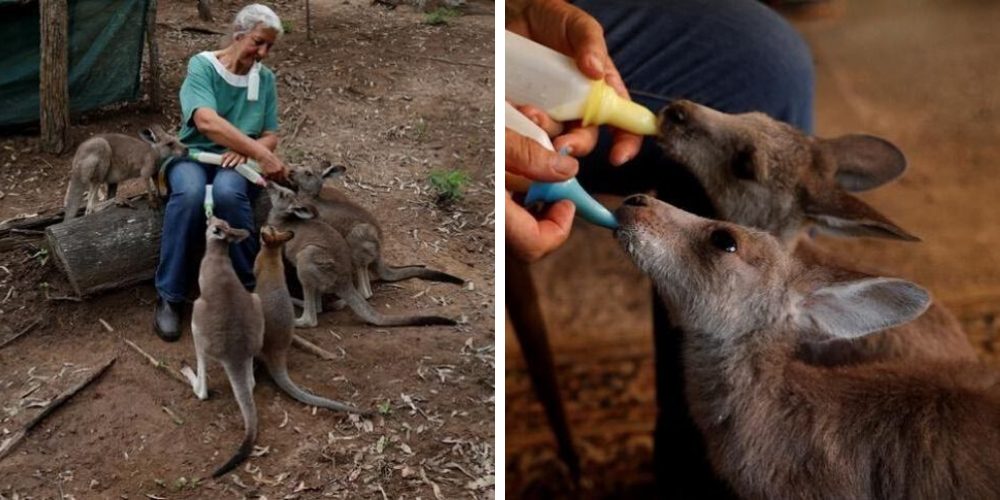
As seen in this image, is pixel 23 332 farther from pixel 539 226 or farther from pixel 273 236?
pixel 539 226

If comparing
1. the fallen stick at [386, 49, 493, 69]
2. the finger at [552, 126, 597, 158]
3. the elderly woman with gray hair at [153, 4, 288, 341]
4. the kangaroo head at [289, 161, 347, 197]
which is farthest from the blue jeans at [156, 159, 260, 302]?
the finger at [552, 126, 597, 158]

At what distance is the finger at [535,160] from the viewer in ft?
3.99

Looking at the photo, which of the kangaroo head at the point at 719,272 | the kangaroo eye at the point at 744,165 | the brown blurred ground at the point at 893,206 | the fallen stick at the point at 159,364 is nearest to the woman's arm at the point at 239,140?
the fallen stick at the point at 159,364

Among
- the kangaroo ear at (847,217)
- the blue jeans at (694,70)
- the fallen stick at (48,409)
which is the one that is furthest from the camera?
the fallen stick at (48,409)

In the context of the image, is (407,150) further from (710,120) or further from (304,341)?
A: (710,120)

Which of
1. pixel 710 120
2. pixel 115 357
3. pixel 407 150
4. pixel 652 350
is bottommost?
pixel 115 357

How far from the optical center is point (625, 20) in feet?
4.51

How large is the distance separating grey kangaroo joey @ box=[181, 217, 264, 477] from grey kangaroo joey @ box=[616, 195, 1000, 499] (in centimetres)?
87

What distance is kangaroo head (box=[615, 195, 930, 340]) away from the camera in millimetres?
1188

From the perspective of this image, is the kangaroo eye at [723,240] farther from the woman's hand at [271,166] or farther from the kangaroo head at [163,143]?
the kangaroo head at [163,143]

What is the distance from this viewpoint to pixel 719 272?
4.08ft

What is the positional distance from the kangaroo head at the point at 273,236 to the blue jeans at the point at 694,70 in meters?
0.71

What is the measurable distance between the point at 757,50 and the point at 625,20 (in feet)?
0.69

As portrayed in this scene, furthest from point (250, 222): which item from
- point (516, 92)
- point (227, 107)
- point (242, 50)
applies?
point (516, 92)
